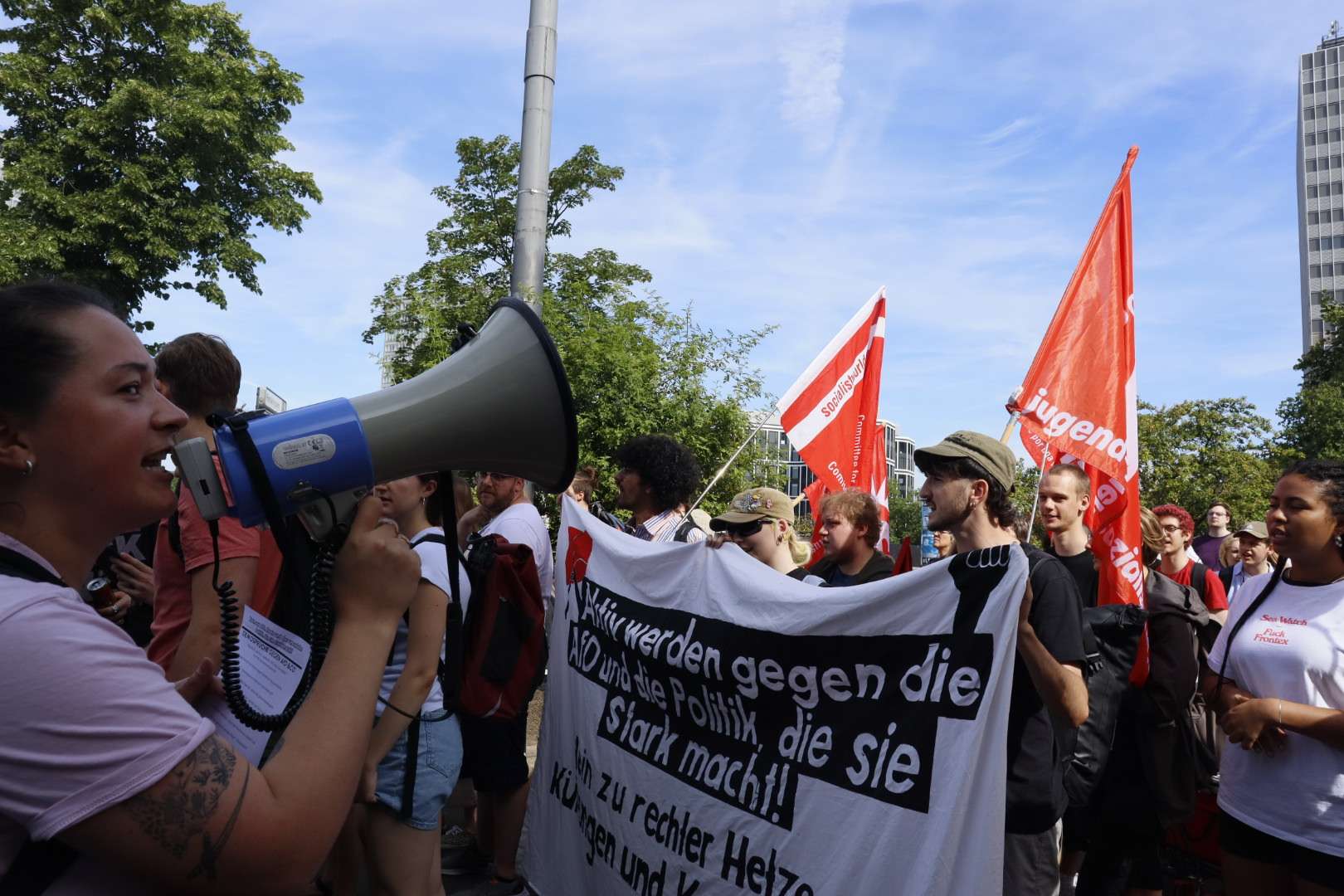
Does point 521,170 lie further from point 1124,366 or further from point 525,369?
point 525,369

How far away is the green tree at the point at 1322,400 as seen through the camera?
40.8 metres

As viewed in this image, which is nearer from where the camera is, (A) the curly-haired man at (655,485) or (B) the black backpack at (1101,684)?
(B) the black backpack at (1101,684)

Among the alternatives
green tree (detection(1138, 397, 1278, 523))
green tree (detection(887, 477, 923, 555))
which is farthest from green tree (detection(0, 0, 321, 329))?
green tree (detection(887, 477, 923, 555))

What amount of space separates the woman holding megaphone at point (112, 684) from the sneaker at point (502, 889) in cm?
325

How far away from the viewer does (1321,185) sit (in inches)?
4409

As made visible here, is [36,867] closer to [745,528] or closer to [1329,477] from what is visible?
[1329,477]

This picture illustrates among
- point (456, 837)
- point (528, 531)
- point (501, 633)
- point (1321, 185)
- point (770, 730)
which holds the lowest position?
point (456, 837)

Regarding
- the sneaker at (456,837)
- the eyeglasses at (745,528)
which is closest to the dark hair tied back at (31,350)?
the eyeglasses at (745,528)

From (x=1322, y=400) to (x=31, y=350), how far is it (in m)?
49.8

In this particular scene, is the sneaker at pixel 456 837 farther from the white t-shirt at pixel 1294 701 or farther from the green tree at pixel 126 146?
the green tree at pixel 126 146

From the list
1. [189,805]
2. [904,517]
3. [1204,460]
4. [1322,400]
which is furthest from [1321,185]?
[189,805]

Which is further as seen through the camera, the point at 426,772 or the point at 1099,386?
the point at 1099,386

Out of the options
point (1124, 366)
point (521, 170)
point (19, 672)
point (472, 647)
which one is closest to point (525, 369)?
point (19, 672)

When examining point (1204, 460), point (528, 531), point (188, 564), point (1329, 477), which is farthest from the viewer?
point (1204, 460)
